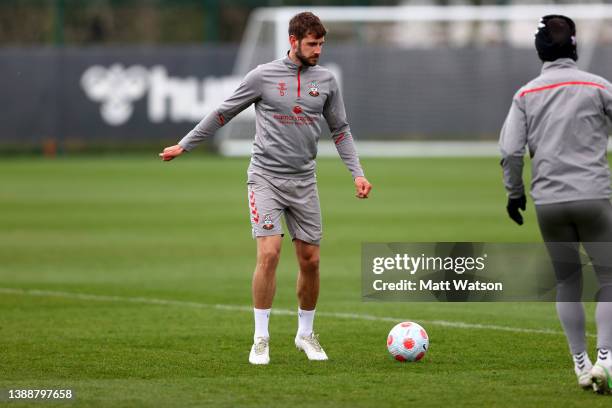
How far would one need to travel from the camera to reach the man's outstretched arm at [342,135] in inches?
325

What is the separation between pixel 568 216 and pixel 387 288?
2049mm

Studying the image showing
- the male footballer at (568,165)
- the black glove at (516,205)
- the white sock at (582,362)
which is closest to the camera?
the male footballer at (568,165)

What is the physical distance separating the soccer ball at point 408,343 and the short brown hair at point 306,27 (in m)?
2.05

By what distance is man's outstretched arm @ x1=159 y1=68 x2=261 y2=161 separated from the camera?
320 inches

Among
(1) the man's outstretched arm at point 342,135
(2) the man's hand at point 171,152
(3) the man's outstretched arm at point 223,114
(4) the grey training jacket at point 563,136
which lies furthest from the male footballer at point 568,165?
(2) the man's hand at point 171,152

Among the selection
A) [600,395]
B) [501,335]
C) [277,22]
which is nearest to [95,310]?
[501,335]

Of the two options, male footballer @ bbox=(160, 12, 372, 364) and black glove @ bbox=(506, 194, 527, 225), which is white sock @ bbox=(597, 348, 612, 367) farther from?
male footballer @ bbox=(160, 12, 372, 364)

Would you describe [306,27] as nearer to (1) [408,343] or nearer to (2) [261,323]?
(2) [261,323]

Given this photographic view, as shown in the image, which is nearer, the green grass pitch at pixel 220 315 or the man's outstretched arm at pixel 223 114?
the green grass pitch at pixel 220 315

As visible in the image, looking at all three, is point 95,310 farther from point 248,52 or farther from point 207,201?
point 248,52

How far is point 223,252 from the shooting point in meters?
15.2

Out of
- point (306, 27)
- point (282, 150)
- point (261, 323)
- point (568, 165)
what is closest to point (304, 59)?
point (306, 27)

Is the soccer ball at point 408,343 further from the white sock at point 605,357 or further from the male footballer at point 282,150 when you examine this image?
the white sock at point 605,357

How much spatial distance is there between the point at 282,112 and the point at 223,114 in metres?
0.43
